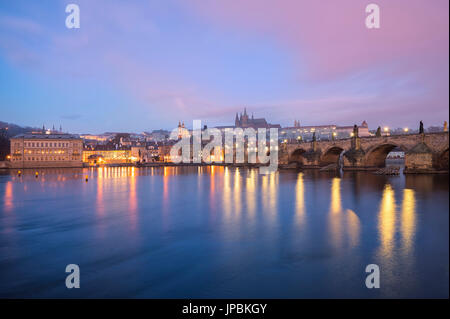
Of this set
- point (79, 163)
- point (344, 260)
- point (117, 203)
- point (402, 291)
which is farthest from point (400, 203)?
point (79, 163)

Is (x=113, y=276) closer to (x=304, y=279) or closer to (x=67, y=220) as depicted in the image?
(x=304, y=279)

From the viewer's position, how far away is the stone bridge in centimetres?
3066

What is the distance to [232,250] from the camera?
9.07m

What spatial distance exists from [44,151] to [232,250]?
72.9 metres

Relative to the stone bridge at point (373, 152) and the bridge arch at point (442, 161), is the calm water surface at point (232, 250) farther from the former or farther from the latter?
the bridge arch at point (442, 161)

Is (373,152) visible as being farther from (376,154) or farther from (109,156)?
(109,156)

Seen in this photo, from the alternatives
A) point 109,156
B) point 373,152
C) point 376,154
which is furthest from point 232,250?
point 109,156

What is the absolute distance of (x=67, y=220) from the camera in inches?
552

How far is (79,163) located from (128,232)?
67.5 metres

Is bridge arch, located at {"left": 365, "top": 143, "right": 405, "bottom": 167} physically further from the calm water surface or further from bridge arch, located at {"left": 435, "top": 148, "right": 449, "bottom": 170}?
the calm water surface

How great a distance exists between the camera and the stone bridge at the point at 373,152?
101 ft

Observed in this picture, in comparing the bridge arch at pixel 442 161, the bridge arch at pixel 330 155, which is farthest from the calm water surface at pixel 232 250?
the bridge arch at pixel 330 155

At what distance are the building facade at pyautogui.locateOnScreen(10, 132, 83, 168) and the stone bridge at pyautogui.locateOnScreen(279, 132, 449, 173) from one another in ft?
160
